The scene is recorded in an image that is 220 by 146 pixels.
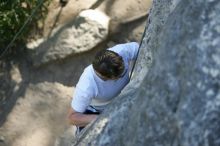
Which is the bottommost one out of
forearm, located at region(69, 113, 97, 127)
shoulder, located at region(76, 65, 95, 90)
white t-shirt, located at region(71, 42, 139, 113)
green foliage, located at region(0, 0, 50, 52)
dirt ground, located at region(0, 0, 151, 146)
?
dirt ground, located at region(0, 0, 151, 146)

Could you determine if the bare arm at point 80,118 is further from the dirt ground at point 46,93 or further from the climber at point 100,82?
the dirt ground at point 46,93

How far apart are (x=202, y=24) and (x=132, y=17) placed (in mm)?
3213

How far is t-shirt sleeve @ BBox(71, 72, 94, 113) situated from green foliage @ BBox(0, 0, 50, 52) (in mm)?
1966

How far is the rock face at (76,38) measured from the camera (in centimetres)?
496

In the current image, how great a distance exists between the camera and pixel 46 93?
17.5ft

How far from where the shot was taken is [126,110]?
7.36 feet

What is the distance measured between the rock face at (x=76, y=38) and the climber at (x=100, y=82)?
6.13 feet

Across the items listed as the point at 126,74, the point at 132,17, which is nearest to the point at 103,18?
the point at 132,17

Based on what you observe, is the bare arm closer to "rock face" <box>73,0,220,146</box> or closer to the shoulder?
the shoulder

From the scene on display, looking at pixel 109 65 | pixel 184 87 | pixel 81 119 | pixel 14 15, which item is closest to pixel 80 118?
pixel 81 119

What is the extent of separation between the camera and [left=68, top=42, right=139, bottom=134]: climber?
108 inches

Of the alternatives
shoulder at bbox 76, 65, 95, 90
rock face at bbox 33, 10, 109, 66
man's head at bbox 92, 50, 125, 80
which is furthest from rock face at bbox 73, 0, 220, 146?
rock face at bbox 33, 10, 109, 66

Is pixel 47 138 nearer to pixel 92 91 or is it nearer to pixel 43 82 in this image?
pixel 43 82

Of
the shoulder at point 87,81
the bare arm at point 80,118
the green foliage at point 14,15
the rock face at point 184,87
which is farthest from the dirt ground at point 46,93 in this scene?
the rock face at point 184,87
